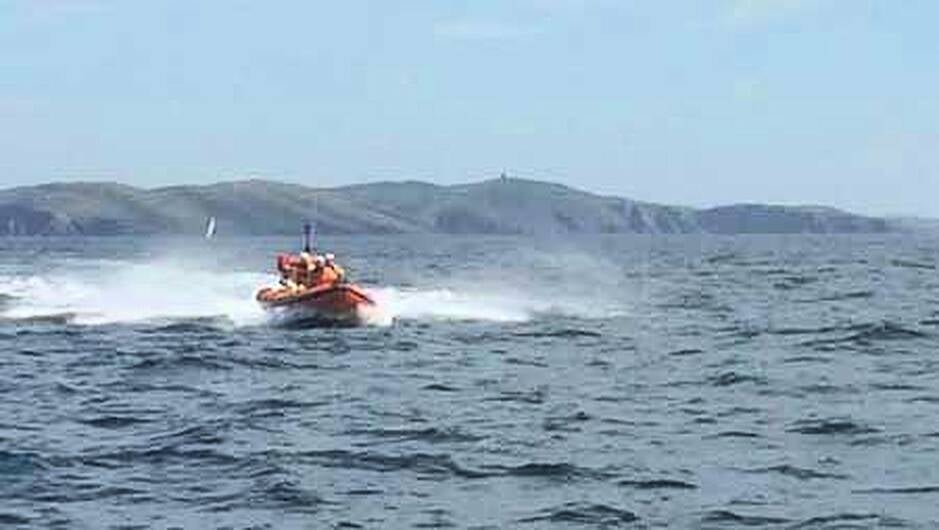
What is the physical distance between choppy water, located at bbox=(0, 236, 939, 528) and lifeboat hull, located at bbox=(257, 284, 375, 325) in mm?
928

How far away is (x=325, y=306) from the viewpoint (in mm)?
49531

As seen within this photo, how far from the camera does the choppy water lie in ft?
66.5

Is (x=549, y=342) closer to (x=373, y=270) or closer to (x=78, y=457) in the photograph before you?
(x=78, y=457)

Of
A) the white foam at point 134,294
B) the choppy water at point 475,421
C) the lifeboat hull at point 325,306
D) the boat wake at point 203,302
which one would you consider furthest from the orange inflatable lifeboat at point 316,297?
the white foam at point 134,294

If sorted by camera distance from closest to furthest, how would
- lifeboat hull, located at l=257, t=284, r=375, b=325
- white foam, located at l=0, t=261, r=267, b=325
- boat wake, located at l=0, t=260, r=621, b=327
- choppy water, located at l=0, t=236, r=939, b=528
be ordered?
choppy water, located at l=0, t=236, r=939, b=528
lifeboat hull, located at l=257, t=284, r=375, b=325
boat wake, located at l=0, t=260, r=621, b=327
white foam, located at l=0, t=261, r=267, b=325

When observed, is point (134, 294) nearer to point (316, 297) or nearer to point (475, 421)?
point (316, 297)

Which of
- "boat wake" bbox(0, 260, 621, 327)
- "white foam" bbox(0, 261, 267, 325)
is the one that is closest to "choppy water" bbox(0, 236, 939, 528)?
"boat wake" bbox(0, 260, 621, 327)

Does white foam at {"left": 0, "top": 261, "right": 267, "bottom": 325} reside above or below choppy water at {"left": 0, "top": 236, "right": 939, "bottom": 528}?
above

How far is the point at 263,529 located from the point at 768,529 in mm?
6051

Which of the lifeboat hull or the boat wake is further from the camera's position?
the boat wake

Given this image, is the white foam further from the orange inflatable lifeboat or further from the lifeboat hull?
the lifeboat hull

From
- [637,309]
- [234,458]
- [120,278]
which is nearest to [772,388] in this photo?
[234,458]

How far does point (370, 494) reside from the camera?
21.1m

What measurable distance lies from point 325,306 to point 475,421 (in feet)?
73.5
